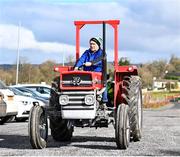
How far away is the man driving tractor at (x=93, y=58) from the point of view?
10.9 metres

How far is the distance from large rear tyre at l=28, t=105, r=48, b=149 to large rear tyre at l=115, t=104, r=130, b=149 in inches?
58.3

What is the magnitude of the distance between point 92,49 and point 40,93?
12596 mm

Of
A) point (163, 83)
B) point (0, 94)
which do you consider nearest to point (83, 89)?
point (0, 94)

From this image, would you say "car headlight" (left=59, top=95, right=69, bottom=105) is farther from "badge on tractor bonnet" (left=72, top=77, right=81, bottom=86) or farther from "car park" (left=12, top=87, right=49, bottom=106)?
"car park" (left=12, top=87, right=49, bottom=106)

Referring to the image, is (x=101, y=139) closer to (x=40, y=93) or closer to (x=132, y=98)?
(x=132, y=98)

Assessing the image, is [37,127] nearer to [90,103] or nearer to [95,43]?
[90,103]

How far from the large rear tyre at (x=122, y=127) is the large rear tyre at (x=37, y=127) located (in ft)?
4.86

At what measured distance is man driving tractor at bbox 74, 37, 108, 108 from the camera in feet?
35.7

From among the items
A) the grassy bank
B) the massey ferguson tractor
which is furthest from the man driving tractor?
the grassy bank

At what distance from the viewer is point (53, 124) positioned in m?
11.6

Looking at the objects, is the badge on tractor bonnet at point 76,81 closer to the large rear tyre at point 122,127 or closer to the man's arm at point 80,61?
the man's arm at point 80,61

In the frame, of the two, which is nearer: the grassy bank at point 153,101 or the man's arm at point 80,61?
the man's arm at point 80,61

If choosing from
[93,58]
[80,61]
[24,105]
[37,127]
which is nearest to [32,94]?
[24,105]

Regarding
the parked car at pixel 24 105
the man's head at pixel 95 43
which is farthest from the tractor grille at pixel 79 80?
the parked car at pixel 24 105
